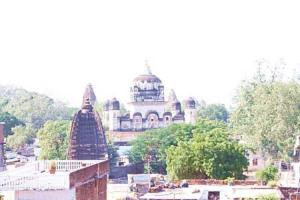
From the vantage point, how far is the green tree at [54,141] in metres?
65.7

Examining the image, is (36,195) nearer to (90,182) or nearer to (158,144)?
(90,182)

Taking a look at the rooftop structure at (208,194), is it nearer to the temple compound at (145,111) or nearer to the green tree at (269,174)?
the green tree at (269,174)

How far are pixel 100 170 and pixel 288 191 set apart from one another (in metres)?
6.06

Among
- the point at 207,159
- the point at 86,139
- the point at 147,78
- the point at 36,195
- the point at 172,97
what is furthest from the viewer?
the point at 172,97

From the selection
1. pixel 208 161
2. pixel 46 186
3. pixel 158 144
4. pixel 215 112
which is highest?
pixel 215 112

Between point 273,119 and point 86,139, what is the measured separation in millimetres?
11815

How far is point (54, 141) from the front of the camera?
68.2m

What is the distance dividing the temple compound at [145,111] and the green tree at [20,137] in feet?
35.3

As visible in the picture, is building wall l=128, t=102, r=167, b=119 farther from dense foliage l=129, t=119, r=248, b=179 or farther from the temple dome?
dense foliage l=129, t=119, r=248, b=179

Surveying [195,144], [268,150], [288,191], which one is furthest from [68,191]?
[268,150]

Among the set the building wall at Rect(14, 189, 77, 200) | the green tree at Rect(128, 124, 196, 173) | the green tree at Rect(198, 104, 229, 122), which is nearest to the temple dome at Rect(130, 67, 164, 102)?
the green tree at Rect(198, 104, 229, 122)

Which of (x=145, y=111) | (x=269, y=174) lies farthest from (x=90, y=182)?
(x=145, y=111)

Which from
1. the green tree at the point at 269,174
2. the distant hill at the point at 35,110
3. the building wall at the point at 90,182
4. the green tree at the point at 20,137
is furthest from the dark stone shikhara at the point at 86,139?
the distant hill at the point at 35,110

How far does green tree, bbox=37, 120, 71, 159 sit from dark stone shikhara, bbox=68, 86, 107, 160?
9.11 meters
